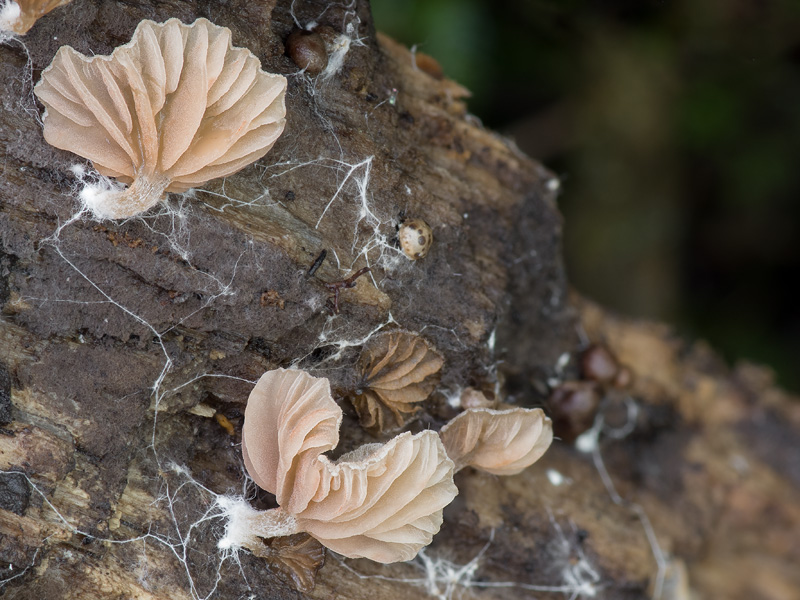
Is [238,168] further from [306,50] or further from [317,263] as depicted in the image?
[306,50]

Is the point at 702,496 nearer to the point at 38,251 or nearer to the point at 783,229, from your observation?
the point at 783,229

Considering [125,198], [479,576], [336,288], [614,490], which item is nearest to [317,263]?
[336,288]

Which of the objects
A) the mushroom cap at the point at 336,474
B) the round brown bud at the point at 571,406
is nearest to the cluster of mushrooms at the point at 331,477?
the mushroom cap at the point at 336,474

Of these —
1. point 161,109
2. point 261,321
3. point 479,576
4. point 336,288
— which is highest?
point 161,109

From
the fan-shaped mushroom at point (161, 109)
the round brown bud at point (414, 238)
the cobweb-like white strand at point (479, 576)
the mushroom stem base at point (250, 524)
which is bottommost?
the cobweb-like white strand at point (479, 576)

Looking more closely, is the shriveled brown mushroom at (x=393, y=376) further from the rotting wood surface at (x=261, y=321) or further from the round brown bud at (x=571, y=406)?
the round brown bud at (x=571, y=406)

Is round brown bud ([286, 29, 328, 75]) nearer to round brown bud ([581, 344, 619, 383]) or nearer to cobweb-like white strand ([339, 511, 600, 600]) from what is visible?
cobweb-like white strand ([339, 511, 600, 600])

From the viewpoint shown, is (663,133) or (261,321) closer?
(261,321)
